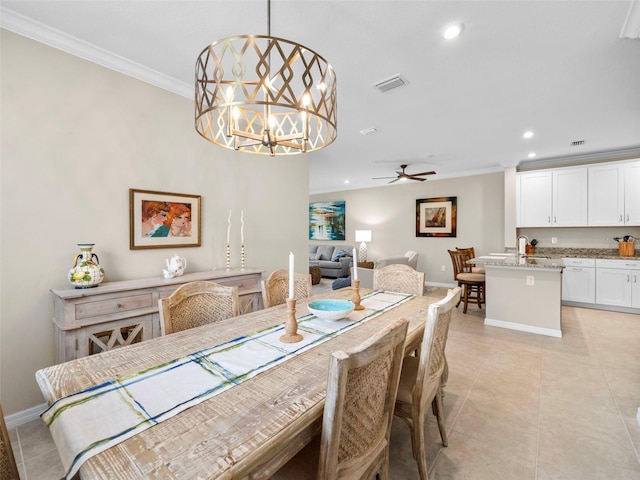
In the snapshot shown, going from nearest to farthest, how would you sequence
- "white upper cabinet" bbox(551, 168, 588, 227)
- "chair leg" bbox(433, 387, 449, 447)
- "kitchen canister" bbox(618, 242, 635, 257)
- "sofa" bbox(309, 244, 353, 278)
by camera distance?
1. "chair leg" bbox(433, 387, 449, 447)
2. "kitchen canister" bbox(618, 242, 635, 257)
3. "white upper cabinet" bbox(551, 168, 588, 227)
4. "sofa" bbox(309, 244, 353, 278)

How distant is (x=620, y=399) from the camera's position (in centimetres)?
226

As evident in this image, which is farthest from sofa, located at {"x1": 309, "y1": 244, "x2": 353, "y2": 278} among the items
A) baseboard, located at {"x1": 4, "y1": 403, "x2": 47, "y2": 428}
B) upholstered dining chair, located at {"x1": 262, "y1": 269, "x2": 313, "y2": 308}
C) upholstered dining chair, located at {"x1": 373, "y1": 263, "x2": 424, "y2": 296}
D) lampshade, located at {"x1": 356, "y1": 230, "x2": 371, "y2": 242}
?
baseboard, located at {"x1": 4, "y1": 403, "x2": 47, "y2": 428}

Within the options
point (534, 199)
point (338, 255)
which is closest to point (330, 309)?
point (534, 199)

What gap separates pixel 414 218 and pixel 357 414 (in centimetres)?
664

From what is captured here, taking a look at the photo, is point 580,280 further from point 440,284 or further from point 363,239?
point 363,239

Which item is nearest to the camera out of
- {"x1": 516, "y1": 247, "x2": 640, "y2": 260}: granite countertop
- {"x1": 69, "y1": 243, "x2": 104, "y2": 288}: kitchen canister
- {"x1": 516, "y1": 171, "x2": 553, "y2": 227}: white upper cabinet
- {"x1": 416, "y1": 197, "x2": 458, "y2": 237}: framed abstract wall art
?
{"x1": 69, "y1": 243, "x2": 104, "y2": 288}: kitchen canister

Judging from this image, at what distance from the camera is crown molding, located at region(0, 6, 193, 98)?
1926mm

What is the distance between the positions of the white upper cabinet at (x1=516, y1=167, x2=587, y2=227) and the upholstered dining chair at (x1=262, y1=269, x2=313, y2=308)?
480 cm

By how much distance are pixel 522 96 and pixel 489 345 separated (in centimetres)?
256

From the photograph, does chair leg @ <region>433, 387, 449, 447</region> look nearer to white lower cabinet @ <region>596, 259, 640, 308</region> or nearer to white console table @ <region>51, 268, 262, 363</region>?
white console table @ <region>51, 268, 262, 363</region>

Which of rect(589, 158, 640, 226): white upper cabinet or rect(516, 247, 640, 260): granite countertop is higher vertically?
rect(589, 158, 640, 226): white upper cabinet

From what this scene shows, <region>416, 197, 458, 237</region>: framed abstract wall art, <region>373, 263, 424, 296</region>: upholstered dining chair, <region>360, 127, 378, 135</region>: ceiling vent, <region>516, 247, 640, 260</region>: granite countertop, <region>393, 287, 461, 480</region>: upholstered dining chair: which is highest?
<region>360, 127, 378, 135</region>: ceiling vent

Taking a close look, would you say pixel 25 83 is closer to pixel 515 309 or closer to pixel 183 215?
pixel 183 215

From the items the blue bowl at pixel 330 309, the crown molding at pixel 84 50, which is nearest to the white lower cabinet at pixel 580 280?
the blue bowl at pixel 330 309
